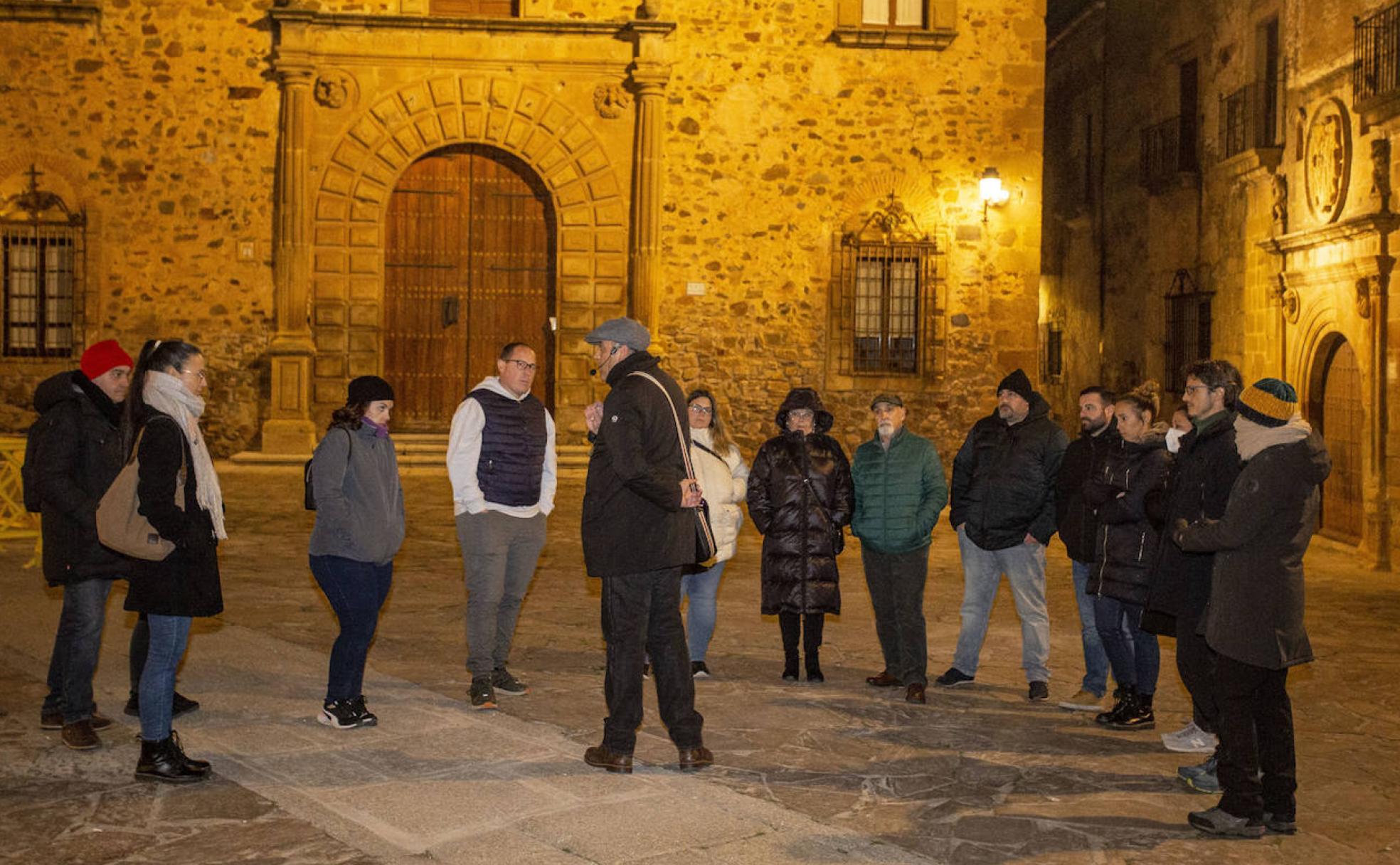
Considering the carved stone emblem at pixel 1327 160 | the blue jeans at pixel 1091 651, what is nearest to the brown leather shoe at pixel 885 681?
the blue jeans at pixel 1091 651

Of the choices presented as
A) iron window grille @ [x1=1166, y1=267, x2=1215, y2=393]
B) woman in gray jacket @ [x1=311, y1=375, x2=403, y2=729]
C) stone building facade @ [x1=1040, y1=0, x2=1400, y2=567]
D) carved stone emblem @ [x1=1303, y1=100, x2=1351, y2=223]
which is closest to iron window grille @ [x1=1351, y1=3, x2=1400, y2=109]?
stone building facade @ [x1=1040, y1=0, x2=1400, y2=567]

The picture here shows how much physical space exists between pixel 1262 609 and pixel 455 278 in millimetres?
13607

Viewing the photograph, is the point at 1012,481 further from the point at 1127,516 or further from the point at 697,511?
the point at 697,511

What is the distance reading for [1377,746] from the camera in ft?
20.5

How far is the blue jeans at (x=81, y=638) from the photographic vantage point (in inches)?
226

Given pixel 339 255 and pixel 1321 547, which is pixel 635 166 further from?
pixel 1321 547

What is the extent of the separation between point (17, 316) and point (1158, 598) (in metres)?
15.3

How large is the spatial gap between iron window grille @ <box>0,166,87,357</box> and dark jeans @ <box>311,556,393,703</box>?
491 inches

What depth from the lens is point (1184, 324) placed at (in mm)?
20016

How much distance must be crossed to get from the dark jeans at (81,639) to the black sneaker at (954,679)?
3868 millimetres

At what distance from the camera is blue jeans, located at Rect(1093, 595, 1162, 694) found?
21.5ft

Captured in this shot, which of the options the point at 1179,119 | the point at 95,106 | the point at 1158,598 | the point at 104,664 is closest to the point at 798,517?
the point at 1158,598

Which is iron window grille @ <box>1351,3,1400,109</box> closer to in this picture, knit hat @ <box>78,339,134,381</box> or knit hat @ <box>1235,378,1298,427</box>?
knit hat @ <box>1235,378,1298,427</box>

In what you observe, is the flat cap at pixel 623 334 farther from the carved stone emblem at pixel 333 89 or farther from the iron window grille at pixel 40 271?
the iron window grille at pixel 40 271
